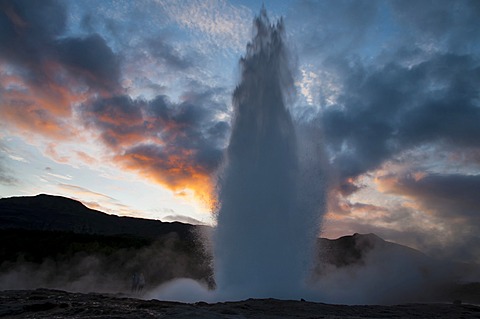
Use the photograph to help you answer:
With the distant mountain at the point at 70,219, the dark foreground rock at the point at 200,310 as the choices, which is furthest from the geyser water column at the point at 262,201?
the distant mountain at the point at 70,219

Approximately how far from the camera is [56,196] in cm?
17425

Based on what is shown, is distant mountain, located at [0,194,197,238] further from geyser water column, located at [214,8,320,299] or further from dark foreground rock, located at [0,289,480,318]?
dark foreground rock, located at [0,289,480,318]

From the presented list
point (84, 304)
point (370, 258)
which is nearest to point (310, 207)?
point (84, 304)

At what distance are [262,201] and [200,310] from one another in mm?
6837

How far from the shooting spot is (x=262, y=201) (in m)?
14.2

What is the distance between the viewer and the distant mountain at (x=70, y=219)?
129m

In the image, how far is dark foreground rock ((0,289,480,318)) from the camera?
7.48m

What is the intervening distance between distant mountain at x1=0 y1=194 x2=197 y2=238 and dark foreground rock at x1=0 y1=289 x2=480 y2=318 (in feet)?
388

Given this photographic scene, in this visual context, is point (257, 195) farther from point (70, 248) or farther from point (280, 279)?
point (70, 248)

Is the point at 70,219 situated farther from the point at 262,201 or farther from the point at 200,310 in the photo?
the point at 200,310

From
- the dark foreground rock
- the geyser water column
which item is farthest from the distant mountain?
the dark foreground rock

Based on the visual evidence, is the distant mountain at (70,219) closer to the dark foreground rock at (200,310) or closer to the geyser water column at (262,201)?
the geyser water column at (262,201)

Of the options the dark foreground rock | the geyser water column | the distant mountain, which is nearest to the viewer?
the dark foreground rock

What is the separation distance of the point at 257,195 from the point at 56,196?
604ft
